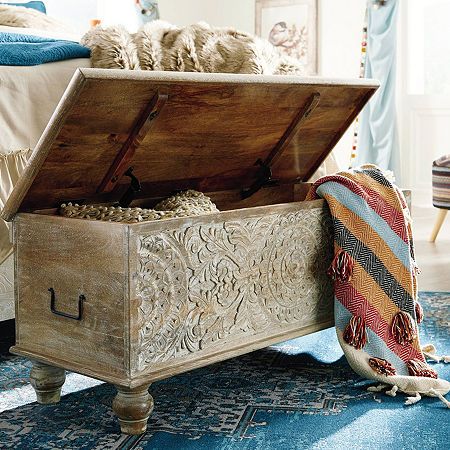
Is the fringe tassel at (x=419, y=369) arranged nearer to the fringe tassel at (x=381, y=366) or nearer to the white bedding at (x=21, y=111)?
the fringe tassel at (x=381, y=366)

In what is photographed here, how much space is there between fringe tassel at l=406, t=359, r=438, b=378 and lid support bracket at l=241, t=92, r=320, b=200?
0.73m

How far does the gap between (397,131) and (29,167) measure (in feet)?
14.7

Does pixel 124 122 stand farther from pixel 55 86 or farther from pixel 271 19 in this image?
pixel 271 19

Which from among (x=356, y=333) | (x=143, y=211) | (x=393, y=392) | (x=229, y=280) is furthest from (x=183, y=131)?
(x=393, y=392)

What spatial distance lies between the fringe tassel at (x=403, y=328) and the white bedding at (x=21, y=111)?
3.65 ft

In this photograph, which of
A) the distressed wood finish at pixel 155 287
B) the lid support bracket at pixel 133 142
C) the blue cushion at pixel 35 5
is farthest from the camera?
the blue cushion at pixel 35 5

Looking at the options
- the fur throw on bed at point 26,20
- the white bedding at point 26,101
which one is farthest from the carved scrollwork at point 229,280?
the fur throw on bed at point 26,20

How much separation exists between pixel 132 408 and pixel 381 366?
71 centimetres

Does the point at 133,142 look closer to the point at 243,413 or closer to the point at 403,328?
the point at 243,413

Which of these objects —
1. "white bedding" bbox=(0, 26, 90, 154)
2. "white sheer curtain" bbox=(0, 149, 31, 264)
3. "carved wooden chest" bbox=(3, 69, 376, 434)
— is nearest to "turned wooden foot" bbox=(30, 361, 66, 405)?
"carved wooden chest" bbox=(3, 69, 376, 434)

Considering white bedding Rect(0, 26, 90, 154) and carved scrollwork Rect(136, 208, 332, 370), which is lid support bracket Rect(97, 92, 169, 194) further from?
white bedding Rect(0, 26, 90, 154)

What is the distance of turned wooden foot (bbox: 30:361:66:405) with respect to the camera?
6.66ft

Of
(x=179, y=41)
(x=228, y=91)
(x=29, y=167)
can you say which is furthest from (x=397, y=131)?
(x=29, y=167)

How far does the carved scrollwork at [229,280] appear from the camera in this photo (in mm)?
1810
